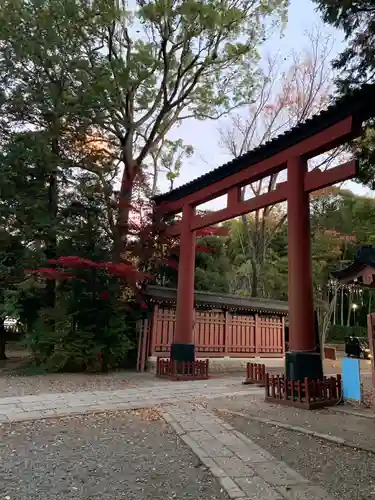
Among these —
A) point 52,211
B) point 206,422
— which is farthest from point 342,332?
point 206,422

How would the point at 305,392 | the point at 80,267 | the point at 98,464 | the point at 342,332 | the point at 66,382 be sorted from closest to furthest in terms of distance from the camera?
the point at 98,464
the point at 305,392
the point at 66,382
the point at 80,267
the point at 342,332

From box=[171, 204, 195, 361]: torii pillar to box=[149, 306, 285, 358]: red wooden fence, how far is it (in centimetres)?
126

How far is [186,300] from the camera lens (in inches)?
416

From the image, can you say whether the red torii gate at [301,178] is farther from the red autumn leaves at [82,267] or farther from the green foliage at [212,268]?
the green foliage at [212,268]

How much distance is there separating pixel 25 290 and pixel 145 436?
763cm

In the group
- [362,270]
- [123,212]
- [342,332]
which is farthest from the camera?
[342,332]

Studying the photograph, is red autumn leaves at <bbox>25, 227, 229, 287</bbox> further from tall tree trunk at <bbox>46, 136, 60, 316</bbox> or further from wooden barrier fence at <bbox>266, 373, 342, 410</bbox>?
wooden barrier fence at <bbox>266, 373, 342, 410</bbox>

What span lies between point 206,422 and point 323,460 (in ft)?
6.01

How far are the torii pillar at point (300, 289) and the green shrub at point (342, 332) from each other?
2187cm

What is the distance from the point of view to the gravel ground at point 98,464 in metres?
3.10

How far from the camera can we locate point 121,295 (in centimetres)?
1122

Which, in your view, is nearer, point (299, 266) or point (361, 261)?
point (361, 261)

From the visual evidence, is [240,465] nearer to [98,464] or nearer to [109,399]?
[98,464]

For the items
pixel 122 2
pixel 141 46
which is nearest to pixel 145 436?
pixel 141 46
